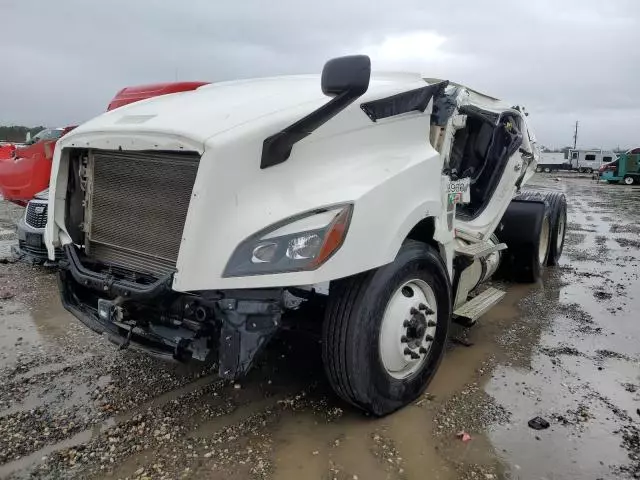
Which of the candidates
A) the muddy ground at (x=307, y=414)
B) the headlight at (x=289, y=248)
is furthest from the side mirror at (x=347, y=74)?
the muddy ground at (x=307, y=414)

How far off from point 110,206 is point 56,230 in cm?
44

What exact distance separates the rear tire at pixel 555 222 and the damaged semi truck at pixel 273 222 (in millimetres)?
3929

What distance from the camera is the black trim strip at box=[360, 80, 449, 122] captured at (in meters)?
3.25

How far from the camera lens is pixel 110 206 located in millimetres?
3324

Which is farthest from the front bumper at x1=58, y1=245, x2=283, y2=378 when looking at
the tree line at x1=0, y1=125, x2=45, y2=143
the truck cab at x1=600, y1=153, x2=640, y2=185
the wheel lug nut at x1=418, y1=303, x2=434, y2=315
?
the tree line at x1=0, y1=125, x2=45, y2=143

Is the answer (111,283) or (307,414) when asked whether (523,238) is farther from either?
(111,283)

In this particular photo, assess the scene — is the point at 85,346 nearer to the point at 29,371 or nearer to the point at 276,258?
the point at 29,371

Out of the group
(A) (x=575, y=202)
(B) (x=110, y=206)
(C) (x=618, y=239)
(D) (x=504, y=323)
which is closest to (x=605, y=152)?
(A) (x=575, y=202)

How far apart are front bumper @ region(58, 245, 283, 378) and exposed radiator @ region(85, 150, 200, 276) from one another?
17 centimetres

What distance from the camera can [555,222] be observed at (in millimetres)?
7391

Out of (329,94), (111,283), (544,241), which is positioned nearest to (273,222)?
(329,94)

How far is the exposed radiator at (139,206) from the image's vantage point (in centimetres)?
290

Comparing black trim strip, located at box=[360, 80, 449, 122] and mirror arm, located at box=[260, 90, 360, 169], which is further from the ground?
black trim strip, located at box=[360, 80, 449, 122]

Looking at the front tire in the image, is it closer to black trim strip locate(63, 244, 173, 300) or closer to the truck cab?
black trim strip locate(63, 244, 173, 300)
